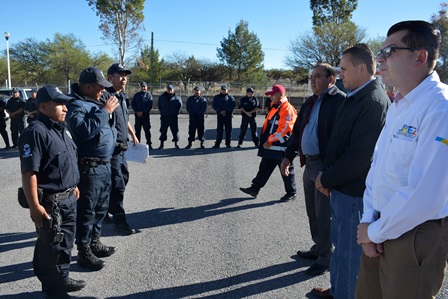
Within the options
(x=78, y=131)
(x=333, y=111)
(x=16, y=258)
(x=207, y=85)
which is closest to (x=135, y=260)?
(x=16, y=258)

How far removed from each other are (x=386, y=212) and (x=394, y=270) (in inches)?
12.3

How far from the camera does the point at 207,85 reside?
3117 cm

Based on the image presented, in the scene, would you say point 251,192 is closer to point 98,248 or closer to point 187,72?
point 98,248

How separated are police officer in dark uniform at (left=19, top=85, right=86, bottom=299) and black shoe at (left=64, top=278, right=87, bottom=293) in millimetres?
88

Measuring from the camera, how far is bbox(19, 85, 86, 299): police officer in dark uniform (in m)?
2.79

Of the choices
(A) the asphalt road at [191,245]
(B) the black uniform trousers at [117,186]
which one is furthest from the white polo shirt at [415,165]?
(B) the black uniform trousers at [117,186]

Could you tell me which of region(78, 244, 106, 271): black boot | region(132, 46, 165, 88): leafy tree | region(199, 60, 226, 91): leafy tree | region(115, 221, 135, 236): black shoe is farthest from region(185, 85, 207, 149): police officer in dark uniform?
region(199, 60, 226, 91): leafy tree

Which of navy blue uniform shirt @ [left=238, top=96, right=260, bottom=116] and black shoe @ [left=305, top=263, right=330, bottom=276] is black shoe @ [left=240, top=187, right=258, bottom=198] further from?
navy blue uniform shirt @ [left=238, top=96, right=260, bottom=116]

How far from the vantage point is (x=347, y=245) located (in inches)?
107

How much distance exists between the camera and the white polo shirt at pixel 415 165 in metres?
1.57

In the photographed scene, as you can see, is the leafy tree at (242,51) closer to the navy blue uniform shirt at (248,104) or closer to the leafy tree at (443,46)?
the leafy tree at (443,46)

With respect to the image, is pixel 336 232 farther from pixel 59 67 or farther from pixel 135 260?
pixel 59 67


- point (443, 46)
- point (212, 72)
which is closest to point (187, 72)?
point (212, 72)

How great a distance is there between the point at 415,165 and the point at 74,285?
9.96ft
